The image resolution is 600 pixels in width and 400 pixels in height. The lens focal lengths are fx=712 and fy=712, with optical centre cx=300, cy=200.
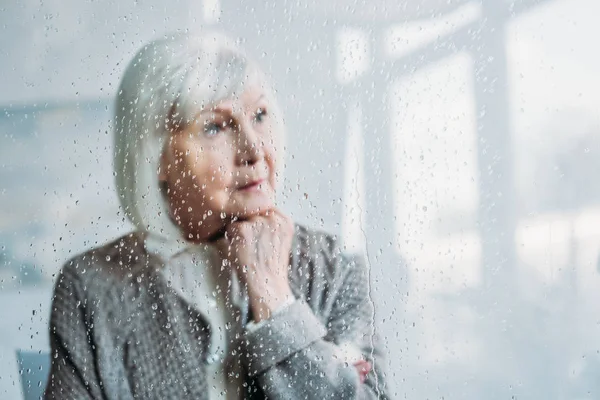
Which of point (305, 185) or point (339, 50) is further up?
point (339, 50)

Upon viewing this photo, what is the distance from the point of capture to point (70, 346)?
36.5 inches

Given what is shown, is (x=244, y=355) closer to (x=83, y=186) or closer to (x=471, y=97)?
(x=83, y=186)

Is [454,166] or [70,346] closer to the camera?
[454,166]

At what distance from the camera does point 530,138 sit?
0.80 meters

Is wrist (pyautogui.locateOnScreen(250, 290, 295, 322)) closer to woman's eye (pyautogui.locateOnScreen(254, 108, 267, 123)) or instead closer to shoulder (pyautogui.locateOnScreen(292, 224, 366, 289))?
shoulder (pyautogui.locateOnScreen(292, 224, 366, 289))

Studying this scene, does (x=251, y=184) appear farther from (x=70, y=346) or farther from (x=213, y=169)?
(x=70, y=346)

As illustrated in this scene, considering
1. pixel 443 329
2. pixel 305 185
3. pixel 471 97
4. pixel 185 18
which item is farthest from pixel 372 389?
pixel 185 18

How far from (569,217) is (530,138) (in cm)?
10

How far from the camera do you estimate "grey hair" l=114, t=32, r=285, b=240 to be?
2.89 ft

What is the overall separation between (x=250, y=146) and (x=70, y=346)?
14.0 inches

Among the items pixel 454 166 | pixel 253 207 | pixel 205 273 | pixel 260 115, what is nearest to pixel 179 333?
pixel 205 273

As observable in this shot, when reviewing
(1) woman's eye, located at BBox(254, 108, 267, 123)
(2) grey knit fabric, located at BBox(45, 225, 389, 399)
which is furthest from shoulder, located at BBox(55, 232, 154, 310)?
(1) woman's eye, located at BBox(254, 108, 267, 123)

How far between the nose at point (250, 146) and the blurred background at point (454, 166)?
0.04 meters

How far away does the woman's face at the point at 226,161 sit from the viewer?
0.87 meters
